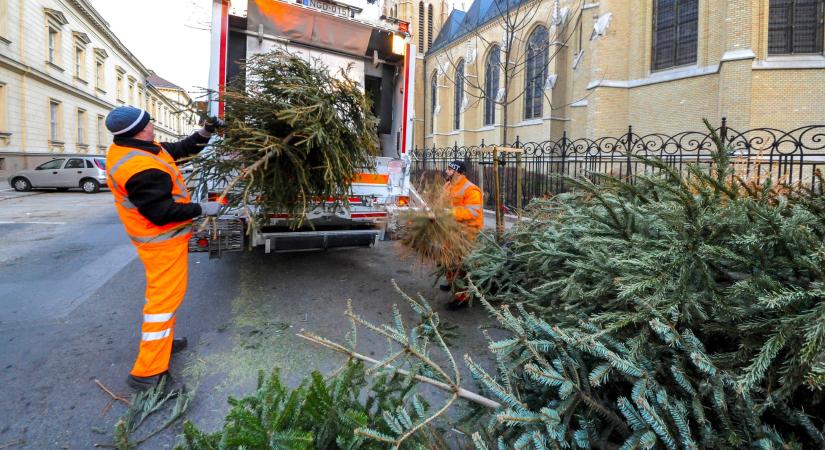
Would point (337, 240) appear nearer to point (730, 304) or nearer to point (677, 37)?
point (730, 304)

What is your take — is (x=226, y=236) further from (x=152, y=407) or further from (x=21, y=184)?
(x=21, y=184)

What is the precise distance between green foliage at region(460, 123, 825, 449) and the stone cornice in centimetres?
2962

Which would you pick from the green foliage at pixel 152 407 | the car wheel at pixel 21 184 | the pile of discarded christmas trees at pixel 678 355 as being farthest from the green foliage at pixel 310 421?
the car wheel at pixel 21 184

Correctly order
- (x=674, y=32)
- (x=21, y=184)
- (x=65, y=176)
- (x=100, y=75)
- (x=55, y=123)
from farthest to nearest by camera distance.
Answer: (x=100, y=75) → (x=55, y=123) → (x=65, y=176) → (x=21, y=184) → (x=674, y=32)

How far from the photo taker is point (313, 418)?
176 cm

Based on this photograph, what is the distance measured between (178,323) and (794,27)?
19.9 metres

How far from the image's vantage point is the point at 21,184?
19031 millimetres

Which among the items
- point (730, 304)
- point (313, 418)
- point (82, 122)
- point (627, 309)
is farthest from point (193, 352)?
point (82, 122)

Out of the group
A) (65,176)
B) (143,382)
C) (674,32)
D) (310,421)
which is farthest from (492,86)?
(310,421)

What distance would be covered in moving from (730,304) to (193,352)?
11.3 ft

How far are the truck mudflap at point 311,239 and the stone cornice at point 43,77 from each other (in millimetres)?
26296

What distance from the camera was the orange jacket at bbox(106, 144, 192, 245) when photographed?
2.80 m

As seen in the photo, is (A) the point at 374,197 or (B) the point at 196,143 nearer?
(B) the point at 196,143

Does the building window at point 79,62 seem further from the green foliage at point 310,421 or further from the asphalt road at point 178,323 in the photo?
the green foliage at point 310,421
